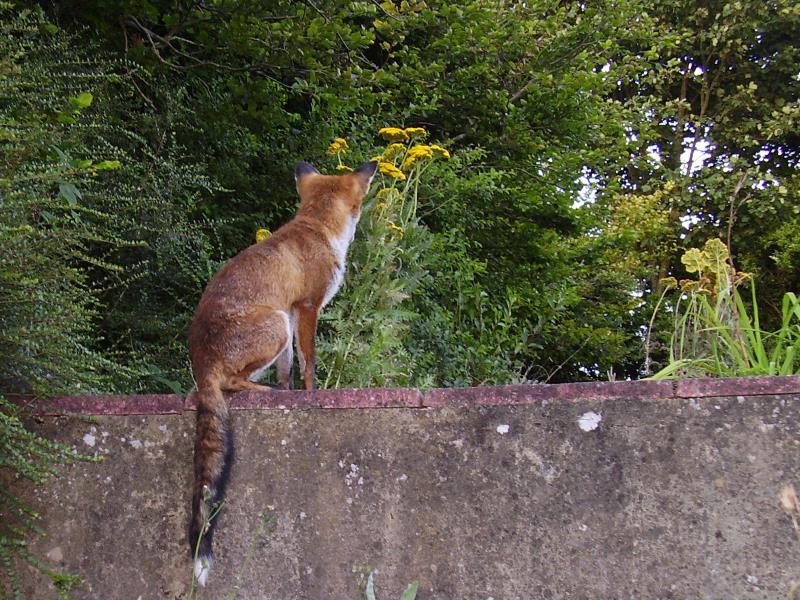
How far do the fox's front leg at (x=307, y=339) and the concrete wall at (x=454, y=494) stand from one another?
101 centimetres

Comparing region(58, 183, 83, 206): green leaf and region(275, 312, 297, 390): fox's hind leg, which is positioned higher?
region(58, 183, 83, 206): green leaf

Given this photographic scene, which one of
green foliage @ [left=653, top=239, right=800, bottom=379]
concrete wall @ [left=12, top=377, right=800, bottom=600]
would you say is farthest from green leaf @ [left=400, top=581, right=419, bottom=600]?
green foliage @ [left=653, top=239, right=800, bottom=379]

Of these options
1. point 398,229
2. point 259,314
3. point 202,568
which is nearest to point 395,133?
point 398,229

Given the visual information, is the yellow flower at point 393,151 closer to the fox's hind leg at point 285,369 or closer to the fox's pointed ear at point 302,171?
the fox's pointed ear at point 302,171

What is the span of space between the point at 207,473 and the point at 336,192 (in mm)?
2341

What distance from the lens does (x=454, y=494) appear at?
278 cm

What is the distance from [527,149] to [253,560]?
308 inches

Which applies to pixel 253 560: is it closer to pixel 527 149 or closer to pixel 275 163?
pixel 275 163

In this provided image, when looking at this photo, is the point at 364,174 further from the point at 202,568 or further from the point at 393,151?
the point at 202,568

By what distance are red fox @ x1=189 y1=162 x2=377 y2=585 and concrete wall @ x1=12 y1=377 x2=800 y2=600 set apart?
0.33 ft

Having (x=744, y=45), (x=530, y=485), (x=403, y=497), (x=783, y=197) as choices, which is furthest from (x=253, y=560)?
(x=744, y=45)

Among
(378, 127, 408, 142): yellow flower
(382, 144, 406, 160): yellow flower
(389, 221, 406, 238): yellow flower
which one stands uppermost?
(378, 127, 408, 142): yellow flower

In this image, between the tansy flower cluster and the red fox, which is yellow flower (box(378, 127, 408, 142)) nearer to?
the tansy flower cluster

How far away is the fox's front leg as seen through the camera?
13.3 feet
